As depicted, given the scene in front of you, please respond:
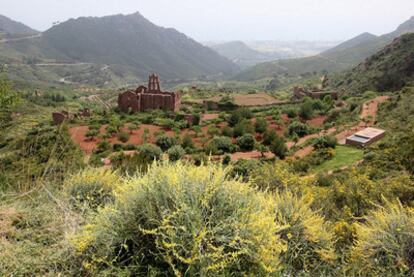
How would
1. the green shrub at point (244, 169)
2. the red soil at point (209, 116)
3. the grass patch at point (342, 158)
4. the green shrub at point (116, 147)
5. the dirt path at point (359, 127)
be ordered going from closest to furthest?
1. the green shrub at point (244, 169)
2. the grass patch at point (342, 158)
3. the dirt path at point (359, 127)
4. the green shrub at point (116, 147)
5. the red soil at point (209, 116)

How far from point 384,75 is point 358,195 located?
47179 millimetres

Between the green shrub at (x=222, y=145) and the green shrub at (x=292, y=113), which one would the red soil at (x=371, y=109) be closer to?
the green shrub at (x=292, y=113)

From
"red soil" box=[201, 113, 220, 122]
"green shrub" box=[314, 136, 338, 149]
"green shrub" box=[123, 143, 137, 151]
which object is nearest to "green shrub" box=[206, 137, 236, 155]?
"green shrub" box=[123, 143, 137, 151]

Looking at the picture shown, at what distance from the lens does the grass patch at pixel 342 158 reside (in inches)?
727

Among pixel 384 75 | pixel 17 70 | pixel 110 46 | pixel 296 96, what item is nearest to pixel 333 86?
pixel 384 75

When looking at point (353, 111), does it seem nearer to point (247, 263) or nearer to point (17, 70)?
point (247, 263)

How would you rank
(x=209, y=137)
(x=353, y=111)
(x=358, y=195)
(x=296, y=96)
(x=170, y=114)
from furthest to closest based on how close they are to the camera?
(x=296, y=96), (x=170, y=114), (x=353, y=111), (x=209, y=137), (x=358, y=195)

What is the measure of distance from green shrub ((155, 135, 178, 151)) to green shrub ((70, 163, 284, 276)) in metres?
22.2

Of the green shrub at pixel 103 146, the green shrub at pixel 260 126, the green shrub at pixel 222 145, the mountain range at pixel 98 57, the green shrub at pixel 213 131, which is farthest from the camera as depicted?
the mountain range at pixel 98 57

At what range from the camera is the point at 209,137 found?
28891 millimetres

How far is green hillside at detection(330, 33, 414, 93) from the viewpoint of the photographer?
45.7 m

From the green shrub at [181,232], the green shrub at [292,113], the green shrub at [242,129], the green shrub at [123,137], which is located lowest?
the green shrub at [123,137]

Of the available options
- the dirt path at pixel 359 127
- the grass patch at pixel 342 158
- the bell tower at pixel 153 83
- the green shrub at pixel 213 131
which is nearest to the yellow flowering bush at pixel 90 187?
the grass patch at pixel 342 158

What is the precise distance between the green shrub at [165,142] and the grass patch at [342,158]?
11286 millimetres
